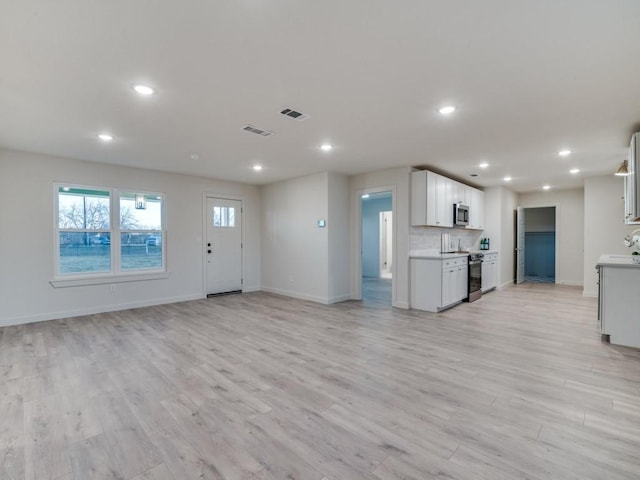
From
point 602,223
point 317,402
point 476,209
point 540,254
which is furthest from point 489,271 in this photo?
point 317,402

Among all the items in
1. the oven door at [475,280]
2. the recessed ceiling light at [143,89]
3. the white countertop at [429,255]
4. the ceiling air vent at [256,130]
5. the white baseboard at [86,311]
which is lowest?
the white baseboard at [86,311]

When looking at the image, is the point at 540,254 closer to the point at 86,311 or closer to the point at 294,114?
the point at 294,114

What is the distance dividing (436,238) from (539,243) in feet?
21.4

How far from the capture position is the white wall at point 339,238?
6.20 m

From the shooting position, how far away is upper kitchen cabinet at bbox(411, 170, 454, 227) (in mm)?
5656

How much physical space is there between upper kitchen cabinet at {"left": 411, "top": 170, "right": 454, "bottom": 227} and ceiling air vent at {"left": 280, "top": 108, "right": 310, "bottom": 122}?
302 centimetres

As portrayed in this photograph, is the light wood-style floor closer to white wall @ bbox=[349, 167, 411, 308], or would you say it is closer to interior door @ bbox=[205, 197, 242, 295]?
white wall @ bbox=[349, 167, 411, 308]

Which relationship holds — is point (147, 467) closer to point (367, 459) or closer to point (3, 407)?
point (367, 459)

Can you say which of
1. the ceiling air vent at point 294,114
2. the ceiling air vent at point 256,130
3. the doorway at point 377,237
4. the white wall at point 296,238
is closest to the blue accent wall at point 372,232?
the doorway at point 377,237

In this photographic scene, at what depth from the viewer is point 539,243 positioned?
10.9m

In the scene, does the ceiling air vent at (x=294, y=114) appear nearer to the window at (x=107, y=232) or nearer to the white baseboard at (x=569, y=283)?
the window at (x=107, y=232)

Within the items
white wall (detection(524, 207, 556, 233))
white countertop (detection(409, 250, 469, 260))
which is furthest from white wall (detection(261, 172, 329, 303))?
white wall (detection(524, 207, 556, 233))

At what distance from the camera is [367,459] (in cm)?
183

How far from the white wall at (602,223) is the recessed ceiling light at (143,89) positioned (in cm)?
841
